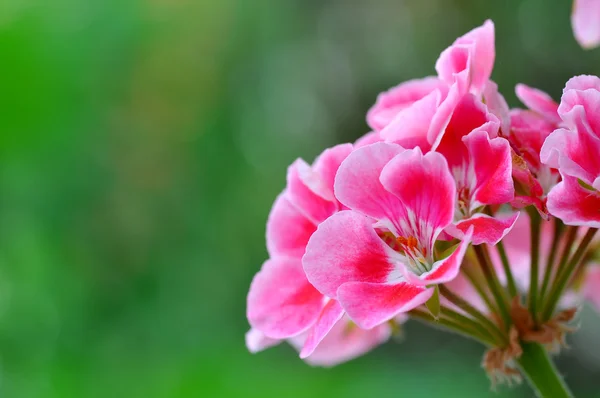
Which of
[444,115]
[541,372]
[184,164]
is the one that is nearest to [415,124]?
[444,115]

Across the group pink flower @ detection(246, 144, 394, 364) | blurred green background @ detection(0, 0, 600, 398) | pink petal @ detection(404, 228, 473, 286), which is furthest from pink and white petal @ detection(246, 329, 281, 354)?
blurred green background @ detection(0, 0, 600, 398)

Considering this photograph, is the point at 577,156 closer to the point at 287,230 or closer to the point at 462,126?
the point at 462,126

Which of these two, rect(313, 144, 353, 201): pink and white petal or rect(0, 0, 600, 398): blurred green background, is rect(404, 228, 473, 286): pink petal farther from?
rect(0, 0, 600, 398): blurred green background

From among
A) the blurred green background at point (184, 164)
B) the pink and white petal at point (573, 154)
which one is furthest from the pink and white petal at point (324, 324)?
the blurred green background at point (184, 164)

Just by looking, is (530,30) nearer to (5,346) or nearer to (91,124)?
(91,124)

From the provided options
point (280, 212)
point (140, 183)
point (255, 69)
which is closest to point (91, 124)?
point (140, 183)

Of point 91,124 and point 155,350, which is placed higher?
point 91,124
